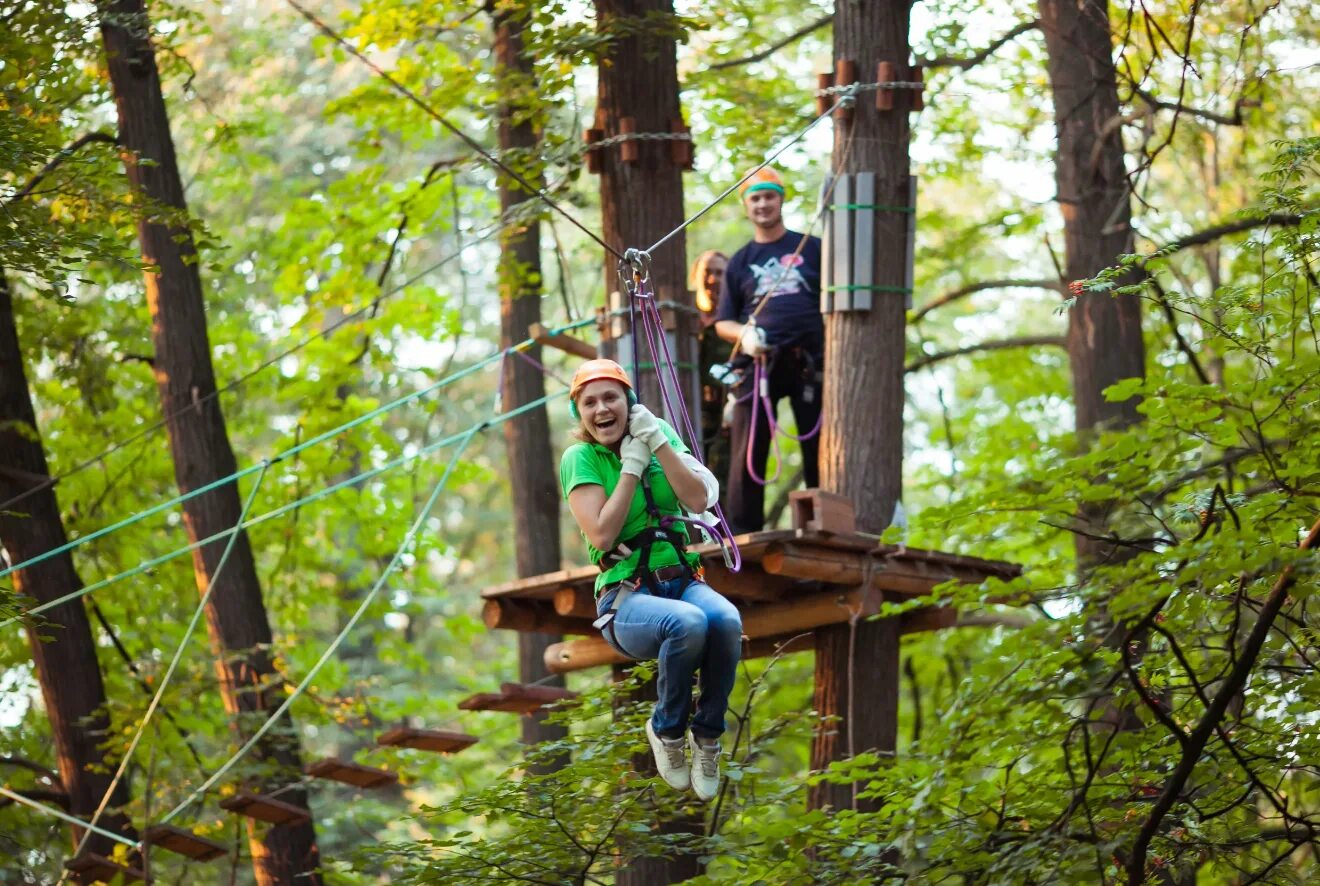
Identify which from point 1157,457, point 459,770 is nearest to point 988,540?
point 1157,457

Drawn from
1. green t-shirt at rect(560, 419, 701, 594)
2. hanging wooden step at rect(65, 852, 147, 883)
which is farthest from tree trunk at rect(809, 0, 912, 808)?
hanging wooden step at rect(65, 852, 147, 883)

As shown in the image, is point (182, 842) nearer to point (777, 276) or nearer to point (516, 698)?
point (516, 698)

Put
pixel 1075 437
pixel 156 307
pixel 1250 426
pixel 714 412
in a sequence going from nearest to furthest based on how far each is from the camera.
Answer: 1. pixel 1250 426
2. pixel 1075 437
3. pixel 714 412
4. pixel 156 307

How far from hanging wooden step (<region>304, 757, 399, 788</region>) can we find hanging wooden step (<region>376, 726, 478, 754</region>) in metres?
0.15

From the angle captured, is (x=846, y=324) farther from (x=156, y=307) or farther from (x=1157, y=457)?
(x=156, y=307)

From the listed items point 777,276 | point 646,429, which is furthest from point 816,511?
point 646,429

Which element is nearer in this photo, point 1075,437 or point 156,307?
point 1075,437

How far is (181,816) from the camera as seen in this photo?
10789 mm

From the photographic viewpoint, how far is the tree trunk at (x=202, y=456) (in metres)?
9.67

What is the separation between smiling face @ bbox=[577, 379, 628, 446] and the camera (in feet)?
16.4

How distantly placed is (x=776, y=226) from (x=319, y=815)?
9.70 m

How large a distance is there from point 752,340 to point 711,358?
601mm

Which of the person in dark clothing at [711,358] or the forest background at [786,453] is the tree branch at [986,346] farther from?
the person in dark clothing at [711,358]

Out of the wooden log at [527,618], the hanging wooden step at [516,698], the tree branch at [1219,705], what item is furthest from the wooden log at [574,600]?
the tree branch at [1219,705]
